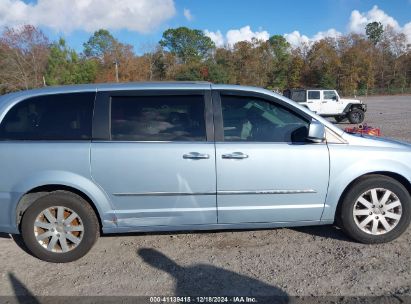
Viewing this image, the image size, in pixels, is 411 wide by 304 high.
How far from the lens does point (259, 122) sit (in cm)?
365

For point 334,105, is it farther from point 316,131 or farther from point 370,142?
point 316,131

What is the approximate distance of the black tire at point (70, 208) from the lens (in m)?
3.42

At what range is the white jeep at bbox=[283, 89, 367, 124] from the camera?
58.5 ft

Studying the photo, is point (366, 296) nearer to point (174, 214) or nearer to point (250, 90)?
point (174, 214)

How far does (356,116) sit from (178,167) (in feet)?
53.6

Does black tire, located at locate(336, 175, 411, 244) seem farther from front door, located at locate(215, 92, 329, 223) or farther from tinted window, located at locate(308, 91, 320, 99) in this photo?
tinted window, located at locate(308, 91, 320, 99)

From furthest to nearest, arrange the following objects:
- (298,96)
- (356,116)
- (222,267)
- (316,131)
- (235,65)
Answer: (235,65), (298,96), (356,116), (316,131), (222,267)

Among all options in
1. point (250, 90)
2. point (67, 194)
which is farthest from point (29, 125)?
point (250, 90)

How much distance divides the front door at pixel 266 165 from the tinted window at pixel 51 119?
1307mm

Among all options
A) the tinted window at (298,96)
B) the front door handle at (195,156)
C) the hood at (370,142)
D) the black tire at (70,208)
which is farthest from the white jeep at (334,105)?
the black tire at (70,208)

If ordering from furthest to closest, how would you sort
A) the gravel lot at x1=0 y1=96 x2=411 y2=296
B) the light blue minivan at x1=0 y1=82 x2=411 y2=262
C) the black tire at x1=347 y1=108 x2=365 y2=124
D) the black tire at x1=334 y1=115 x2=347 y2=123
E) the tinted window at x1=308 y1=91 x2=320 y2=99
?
the tinted window at x1=308 y1=91 x2=320 y2=99, the black tire at x1=334 y1=115 x2=347 y2=123, the black tire at x1=347 y1=108 x2=365 y2=124, the light blue minivan at x1=0 y1=82 x2=411 y2=262, the gravel lot at x1=0 y1=96 x2=411 y2=296

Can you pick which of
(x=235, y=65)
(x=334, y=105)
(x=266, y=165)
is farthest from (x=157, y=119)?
(x=235, y=65)

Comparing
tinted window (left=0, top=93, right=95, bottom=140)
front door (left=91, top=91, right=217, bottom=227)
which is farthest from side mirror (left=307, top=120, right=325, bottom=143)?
tinted window (left=0, top=93, right=95, bottom=140)

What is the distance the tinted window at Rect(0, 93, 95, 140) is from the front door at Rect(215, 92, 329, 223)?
51.5 inches
